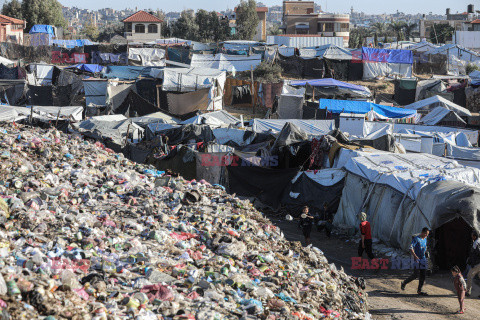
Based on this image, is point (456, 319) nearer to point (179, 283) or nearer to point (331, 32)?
point (179, 283)

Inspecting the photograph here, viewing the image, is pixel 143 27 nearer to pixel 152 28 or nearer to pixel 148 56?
pixel 152 28

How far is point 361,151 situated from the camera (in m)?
14.0

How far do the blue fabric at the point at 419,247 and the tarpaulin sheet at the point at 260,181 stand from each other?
5.75m

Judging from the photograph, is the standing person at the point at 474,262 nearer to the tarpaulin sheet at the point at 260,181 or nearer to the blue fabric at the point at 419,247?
the blue fabric at the point at 419,247

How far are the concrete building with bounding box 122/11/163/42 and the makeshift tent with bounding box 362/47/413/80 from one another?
89.8ft

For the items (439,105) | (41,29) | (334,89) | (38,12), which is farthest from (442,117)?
(38,12)

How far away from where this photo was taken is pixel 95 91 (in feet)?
88.8

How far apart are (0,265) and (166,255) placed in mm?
2411

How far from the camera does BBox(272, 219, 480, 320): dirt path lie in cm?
877

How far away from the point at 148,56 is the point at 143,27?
886 inches

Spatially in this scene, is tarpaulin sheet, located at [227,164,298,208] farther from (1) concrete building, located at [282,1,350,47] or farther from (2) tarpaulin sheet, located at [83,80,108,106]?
(1) concrete building, located at [282,1,350,47]

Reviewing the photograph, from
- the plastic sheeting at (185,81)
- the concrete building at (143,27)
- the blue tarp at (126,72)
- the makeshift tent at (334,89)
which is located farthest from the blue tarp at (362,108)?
the concrete building at (143,27)

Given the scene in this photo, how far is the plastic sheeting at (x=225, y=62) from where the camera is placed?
33500mm

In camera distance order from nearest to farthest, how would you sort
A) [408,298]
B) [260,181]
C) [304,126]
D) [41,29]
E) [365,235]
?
[408,298] → [365,235] → [260,181] → [304,126] → [41,29]
